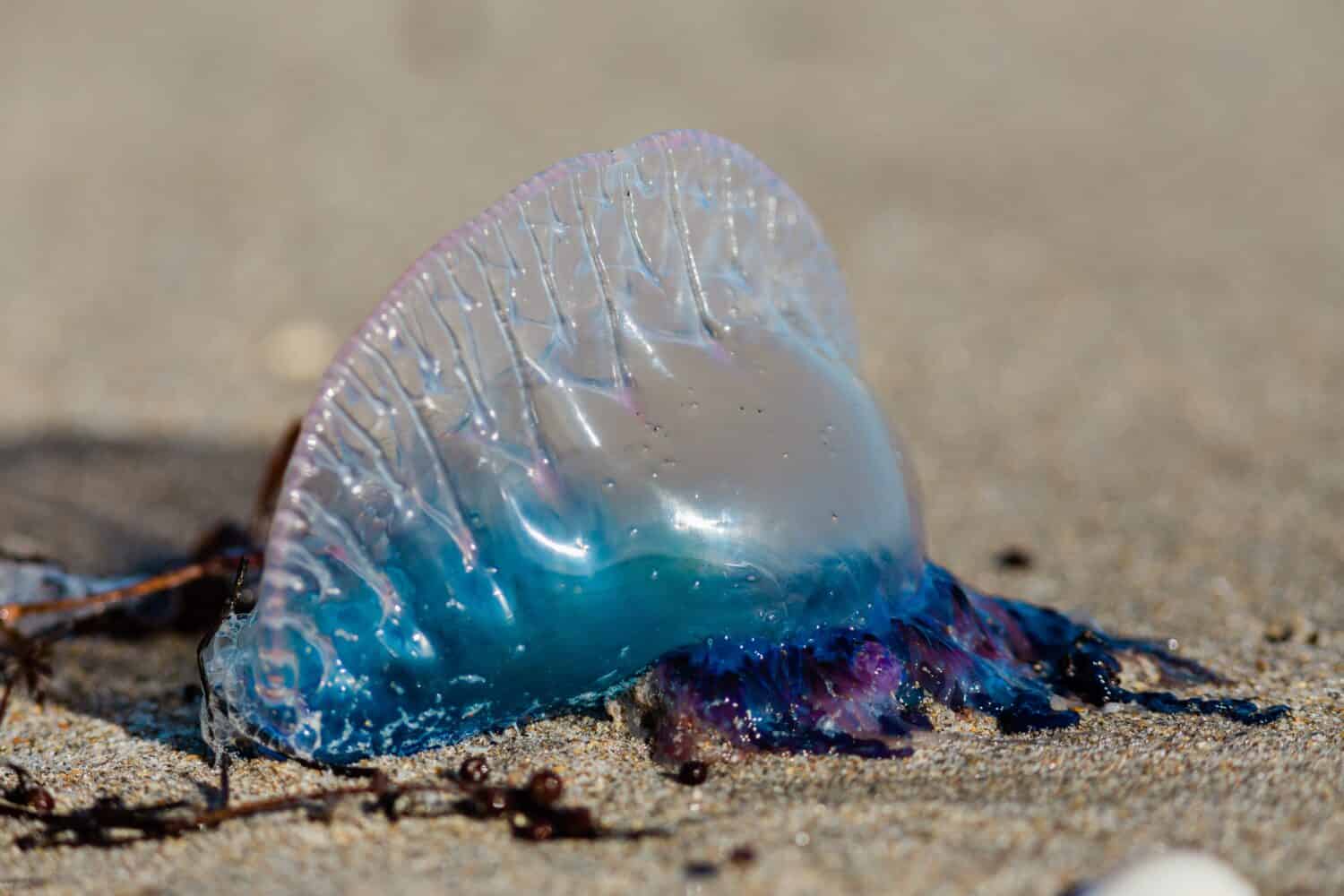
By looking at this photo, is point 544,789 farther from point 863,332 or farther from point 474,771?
point 863,332

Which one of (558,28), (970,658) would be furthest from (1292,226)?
(970,658)

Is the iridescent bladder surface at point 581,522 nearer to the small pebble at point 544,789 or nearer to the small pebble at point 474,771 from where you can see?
the small pebble at point 474,771

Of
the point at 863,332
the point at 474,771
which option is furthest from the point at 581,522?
the point at 863,332

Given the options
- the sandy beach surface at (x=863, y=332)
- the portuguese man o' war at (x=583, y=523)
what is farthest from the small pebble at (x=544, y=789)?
the portuguese man o' war at (x=583, y=523)

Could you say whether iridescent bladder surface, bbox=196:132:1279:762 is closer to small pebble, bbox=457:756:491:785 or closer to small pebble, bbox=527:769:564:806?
small pebble, bbox=457:756:491:785

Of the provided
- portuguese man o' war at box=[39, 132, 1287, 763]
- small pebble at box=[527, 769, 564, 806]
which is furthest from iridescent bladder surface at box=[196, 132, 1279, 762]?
small pebble at box=[527, 769, 564, 806]

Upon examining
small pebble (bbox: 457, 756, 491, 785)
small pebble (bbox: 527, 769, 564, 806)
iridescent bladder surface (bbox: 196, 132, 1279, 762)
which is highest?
iridescent bladder surface (bbox: 196, 132, 1279, 762)

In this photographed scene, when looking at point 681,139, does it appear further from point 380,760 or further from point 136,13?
point 136,13
